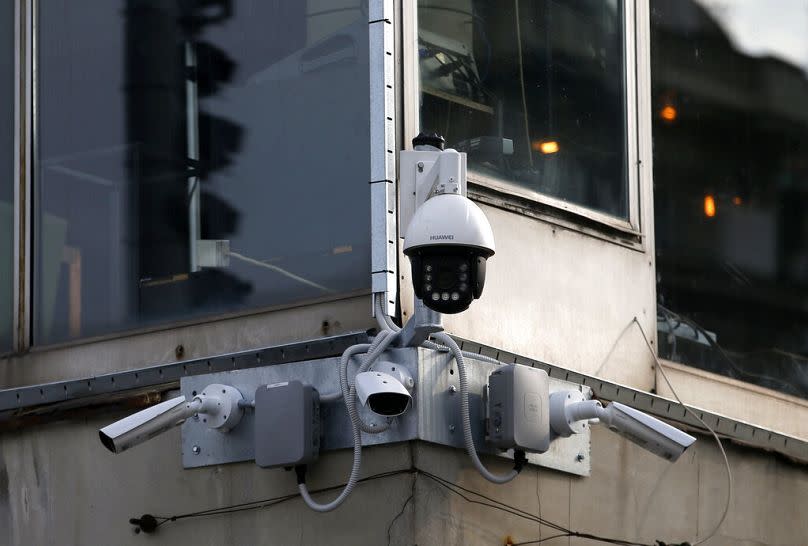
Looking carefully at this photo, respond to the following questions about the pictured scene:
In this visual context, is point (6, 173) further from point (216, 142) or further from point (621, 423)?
point (621, 423)

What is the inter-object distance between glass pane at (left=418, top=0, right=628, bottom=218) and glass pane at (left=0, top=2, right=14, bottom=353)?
2139 mm

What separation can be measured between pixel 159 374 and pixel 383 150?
139cm

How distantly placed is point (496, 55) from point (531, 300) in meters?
1.01

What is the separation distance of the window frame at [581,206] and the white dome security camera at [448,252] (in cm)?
64

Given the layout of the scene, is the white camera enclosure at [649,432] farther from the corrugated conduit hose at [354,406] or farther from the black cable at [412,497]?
the corrugated conduit hose at [354,406]

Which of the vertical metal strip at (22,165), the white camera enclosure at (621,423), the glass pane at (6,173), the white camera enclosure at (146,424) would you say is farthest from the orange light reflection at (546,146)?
the glass pane at (6,173)

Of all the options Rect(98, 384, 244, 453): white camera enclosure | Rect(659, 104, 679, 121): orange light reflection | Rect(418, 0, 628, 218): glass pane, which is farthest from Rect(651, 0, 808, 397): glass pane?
Rect(98, 384, 244, 453): white camera enclosure

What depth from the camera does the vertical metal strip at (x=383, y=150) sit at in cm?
623

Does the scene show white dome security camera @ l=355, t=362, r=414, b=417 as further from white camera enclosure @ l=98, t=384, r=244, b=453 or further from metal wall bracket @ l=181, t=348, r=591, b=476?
white camera enclosure @ l=98, t=384, r=244, b=453

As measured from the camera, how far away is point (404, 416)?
6070mm

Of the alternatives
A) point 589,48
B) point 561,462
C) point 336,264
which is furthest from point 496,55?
point 561,462

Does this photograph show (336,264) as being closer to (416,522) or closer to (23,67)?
(416,522)

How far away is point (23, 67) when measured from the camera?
765 centimetres

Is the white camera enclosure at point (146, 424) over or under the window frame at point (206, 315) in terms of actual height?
under
